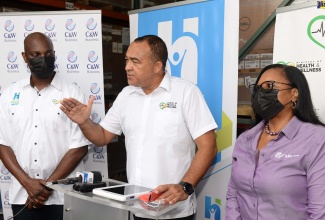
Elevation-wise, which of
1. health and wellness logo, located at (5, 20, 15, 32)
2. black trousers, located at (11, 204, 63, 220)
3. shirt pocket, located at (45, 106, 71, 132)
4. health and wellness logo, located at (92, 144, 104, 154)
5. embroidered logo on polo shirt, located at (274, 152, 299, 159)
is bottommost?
black trousers, located at (11, 204, 63, 220)

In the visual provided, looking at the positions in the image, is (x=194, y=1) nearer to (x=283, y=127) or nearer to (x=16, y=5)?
(x=283, y=127)

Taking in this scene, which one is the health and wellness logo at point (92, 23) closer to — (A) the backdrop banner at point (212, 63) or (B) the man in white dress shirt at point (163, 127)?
(A) the backdrop banner at point (212, 63)

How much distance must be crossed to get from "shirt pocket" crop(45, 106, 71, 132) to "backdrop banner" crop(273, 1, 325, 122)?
55.1 inches

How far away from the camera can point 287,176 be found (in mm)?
1429

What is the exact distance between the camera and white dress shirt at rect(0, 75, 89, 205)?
2238mm

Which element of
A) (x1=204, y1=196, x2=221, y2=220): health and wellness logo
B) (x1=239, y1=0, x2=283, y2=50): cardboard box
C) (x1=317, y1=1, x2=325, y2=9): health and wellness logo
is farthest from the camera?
(x1=239, y1=0, x2=283, y2=50): cardboard box

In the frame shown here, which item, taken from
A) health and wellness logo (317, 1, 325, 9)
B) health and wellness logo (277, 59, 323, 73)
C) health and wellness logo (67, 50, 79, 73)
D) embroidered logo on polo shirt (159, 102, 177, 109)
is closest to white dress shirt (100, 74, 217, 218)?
→ embroidered logo on polo shirt (159, 102, 177, 109)

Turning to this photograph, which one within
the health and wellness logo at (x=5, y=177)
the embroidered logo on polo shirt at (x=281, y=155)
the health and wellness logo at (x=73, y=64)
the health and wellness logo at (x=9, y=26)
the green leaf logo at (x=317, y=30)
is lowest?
the health and wellness logo at (x=5, y=177)

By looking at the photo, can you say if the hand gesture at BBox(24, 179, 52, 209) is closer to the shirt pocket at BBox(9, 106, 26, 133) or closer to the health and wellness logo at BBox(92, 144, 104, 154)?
the shirt pocket at BBox(9, 106, 26, 133)

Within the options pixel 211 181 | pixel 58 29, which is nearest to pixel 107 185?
pixel 211 181

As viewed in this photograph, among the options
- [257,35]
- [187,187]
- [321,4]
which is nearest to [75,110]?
[187,187]

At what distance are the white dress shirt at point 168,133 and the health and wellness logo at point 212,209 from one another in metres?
0.54

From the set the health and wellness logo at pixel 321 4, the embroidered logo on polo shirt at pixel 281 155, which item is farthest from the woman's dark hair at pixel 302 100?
the health and wellness logo at pixel 321 4

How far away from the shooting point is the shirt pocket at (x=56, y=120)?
7.34 ft
